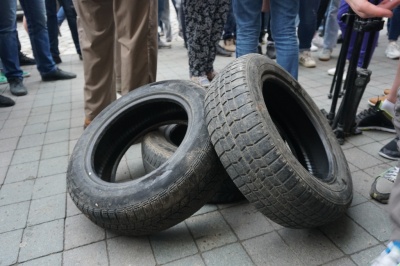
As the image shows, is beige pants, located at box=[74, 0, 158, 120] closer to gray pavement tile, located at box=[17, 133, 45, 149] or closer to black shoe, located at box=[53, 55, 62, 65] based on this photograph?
gray pavement tile, located at box=[17, 133, 45, 149]

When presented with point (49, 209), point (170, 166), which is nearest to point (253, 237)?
point (170, 166)

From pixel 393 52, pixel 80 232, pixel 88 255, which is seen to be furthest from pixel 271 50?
pixel 88 255

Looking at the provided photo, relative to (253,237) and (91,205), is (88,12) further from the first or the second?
(253,237)

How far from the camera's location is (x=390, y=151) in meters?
2.22

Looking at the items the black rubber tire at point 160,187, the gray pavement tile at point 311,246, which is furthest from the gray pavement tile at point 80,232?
the gray pavement tile at point 311,246

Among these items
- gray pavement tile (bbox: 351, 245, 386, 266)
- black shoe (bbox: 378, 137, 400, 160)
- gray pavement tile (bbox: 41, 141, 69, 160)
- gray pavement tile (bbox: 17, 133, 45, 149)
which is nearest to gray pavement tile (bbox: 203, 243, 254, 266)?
gray pavement tile (bbox: 351, 245, 386, 266)

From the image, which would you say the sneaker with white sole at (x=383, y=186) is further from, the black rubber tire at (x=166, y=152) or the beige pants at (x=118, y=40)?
the beige pants at (x=118, y=40)

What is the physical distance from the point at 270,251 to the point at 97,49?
80.5 inches

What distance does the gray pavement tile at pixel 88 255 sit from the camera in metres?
1.50

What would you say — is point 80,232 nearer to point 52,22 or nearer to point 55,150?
point 55,150

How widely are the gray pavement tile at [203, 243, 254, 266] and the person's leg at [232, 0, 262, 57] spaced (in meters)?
1.70

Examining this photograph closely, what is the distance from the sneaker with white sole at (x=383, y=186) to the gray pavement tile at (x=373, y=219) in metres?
0.06

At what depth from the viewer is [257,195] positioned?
130cm

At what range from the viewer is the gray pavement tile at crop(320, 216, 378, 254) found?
1492 millimetres
